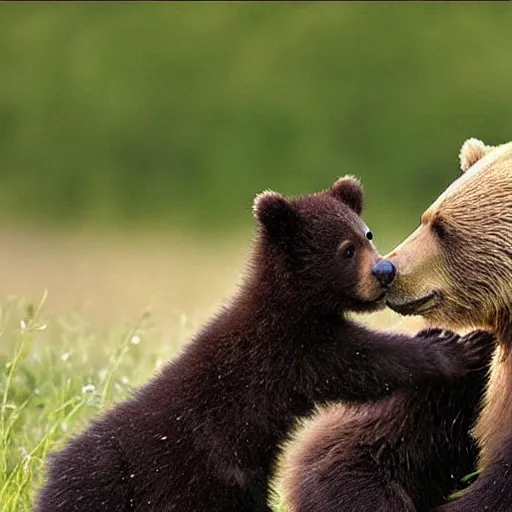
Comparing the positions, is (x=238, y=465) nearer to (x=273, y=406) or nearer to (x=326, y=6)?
(x=273, y=406)

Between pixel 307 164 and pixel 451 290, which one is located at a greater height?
pixel 451 290

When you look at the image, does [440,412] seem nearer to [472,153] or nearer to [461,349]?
[461,349]


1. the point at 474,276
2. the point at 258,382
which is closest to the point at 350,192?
the point at 474,276

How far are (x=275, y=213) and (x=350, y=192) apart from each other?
1.41ft

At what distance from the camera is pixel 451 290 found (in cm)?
612

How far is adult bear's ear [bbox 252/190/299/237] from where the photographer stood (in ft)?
20.6

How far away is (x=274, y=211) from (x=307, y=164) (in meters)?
14.8

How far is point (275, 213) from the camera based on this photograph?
20.6 ft

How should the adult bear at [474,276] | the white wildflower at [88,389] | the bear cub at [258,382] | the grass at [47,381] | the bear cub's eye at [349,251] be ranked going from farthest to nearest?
the white wildflower at [88,389] < the grass at [47,381] < the bear cub's eye at [349,251] < the bear cub at [258,382] < the adult bear at [474,276]

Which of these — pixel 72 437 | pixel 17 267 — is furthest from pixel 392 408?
pixel 17 267

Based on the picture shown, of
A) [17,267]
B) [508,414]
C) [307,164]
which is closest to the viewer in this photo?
[508,414]

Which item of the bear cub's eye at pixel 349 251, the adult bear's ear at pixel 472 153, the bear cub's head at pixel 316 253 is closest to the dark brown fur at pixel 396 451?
the bear cub's head at pixel 316 253

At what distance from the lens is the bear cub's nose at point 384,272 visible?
6082 mm

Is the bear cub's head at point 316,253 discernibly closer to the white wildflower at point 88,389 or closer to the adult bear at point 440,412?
the adult bear at point 440,412
